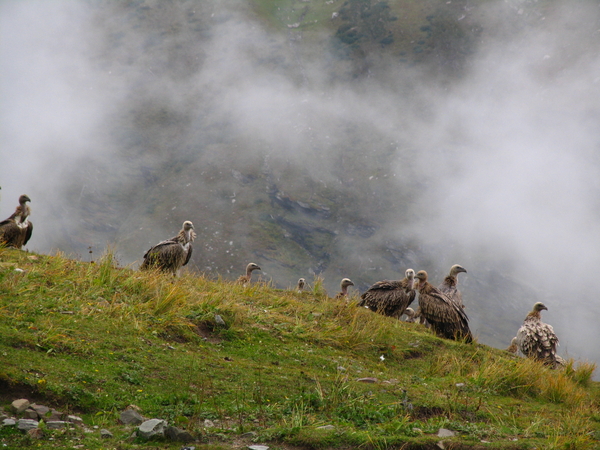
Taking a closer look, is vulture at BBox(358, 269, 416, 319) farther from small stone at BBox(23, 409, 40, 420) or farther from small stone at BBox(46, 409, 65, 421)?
small stone at BBox(23, 409, 40, 420)

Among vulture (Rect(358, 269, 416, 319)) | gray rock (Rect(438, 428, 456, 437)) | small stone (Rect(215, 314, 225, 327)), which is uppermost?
vulture (Rect(358, 269, 416, 319))

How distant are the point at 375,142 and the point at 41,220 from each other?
327 ft

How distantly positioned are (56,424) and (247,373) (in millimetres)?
2762

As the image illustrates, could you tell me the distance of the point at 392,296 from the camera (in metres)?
16.6

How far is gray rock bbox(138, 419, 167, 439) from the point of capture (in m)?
5.43

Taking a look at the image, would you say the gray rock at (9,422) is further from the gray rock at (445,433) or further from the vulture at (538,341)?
the vulture at (538,341)

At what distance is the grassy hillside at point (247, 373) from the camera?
6023 mm

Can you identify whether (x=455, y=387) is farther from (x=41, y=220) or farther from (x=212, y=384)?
(x=41, y=220)

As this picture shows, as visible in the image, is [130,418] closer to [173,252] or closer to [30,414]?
[30,414]

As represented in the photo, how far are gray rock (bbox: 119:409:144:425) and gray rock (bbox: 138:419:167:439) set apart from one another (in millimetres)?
231

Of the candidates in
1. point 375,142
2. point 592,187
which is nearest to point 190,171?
point 375,142

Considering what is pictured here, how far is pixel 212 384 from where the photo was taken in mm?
7020

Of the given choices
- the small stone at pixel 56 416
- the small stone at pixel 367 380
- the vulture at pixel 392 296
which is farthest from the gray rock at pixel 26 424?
the vulture at pixel 392 296

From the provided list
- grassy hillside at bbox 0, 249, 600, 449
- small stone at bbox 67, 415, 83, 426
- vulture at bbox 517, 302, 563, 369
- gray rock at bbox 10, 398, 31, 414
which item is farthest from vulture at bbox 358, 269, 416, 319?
gray rock at bbox 10, 398, 31, 414
